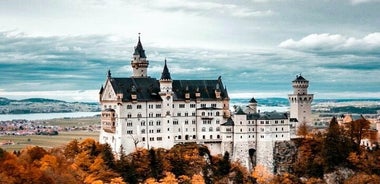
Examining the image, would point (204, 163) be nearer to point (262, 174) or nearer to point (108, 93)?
point (262, 174)

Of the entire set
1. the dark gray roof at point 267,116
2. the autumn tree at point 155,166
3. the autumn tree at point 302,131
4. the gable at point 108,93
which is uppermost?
the gable at point 108,93

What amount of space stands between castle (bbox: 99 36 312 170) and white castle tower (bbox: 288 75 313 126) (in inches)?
180

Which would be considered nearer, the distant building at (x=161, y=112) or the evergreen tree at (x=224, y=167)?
the distant building at (x=161, y=112)

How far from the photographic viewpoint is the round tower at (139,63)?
11881 centimetres

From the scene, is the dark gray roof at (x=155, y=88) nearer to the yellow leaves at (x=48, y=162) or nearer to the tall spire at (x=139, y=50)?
the tall spire at (x=139, y=50)

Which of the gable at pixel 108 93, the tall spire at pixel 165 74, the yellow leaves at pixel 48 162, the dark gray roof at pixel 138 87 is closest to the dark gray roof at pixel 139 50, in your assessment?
the dark gray roof at pixel 138 87

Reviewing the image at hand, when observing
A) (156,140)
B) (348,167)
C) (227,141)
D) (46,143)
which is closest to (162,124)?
(156,140)

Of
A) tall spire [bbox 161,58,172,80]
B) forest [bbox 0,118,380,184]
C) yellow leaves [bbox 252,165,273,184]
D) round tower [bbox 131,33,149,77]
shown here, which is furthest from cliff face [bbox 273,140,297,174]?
round tower [bbox 131,33,149,77]

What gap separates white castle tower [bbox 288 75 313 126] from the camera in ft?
401

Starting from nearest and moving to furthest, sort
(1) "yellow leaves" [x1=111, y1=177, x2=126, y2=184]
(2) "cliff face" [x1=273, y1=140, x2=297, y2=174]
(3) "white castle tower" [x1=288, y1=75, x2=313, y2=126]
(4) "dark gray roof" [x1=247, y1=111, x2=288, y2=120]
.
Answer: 1. (1) "yellow leaves" [x1=111, y1=177, x2=126, y2=184]
2. (2) "cliff face" [x1=273, y1=140, x2=297, y2=174]
3. (4) "dark gray roof" [x1=247, y1=111, x2=288, y2=120]
4. (3) "white castle tower" [x1=288, y1=75, x2=313, y2=126]

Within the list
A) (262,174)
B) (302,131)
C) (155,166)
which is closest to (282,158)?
(262,174)

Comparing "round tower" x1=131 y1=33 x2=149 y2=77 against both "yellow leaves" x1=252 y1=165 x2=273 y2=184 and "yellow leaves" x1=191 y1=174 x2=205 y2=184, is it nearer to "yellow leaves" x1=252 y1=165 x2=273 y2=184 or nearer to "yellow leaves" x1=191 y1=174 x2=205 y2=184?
"yellow leaves" x1=191 y1=174 x2=205 y2=184

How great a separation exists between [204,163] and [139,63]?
24334 millimetres

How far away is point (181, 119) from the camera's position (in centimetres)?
11244
